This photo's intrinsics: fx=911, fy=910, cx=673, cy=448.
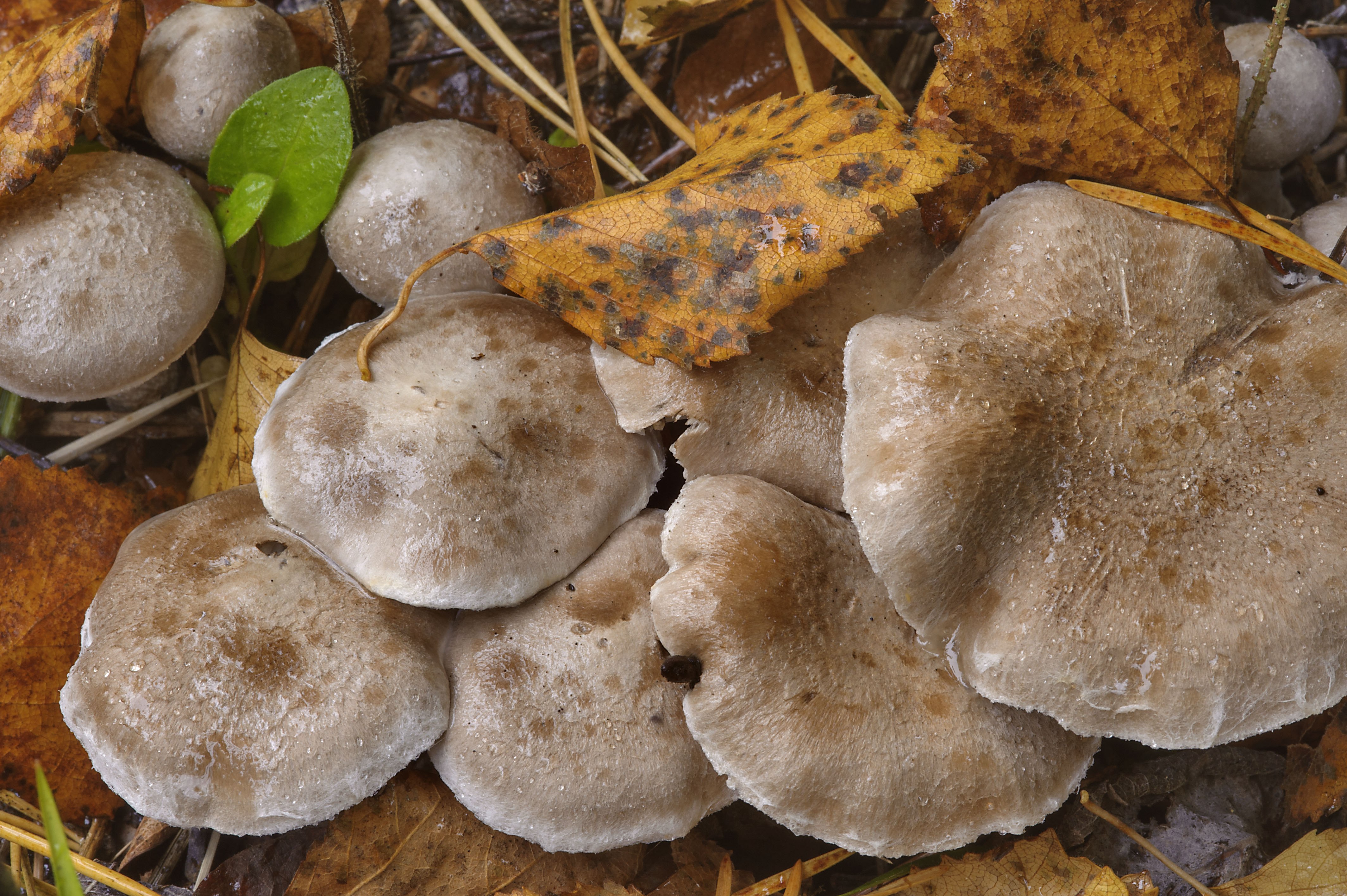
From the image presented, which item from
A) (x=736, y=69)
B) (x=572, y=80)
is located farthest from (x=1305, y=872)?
(x=572, y=80)

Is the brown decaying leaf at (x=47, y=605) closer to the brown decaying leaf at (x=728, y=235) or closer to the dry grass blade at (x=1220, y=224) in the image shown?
the brown decaying leaf at (x=728, y=235)

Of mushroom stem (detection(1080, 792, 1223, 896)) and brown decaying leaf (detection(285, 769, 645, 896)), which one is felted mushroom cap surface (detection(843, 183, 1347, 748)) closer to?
mushroom stem (detection(1080, 792, 1223, 896))

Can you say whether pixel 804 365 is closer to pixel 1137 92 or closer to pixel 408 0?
pixel 1137 92

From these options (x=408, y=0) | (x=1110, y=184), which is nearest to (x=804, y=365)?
(x=1110, y=184)

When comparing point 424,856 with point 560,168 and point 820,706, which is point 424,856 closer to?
point 820,706

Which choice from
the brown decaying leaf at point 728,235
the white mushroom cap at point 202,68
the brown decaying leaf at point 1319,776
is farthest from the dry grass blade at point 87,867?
the brown decaying leaf at point 1319,776

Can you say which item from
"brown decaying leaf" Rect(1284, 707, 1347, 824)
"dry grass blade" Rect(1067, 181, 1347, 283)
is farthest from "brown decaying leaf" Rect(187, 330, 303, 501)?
"brown decaying leaf" Rect(1284, 707, 1347, 824)
